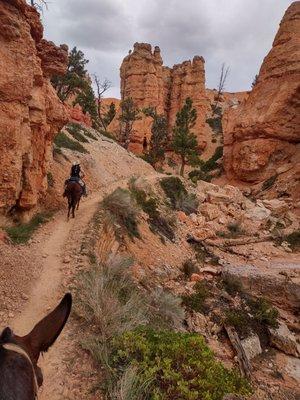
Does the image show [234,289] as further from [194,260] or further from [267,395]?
[267,395]

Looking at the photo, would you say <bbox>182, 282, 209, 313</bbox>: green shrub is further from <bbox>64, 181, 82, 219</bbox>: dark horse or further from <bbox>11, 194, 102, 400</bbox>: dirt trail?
<bbox>64, 181, 82, 219</bbox>: dark horse

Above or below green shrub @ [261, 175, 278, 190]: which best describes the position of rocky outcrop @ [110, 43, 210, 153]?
above

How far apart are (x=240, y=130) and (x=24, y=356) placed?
3246 cm

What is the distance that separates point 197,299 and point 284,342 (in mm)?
2885

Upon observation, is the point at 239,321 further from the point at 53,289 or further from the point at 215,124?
the point at 215,124

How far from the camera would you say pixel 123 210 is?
13.7m

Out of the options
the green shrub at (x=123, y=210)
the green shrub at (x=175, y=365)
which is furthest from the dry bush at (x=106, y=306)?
the green shrub at (x=123, y=210)

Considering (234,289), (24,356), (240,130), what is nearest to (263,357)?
(234,289)

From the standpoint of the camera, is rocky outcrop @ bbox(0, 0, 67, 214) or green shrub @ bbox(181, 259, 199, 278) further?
green shrub @ bbox(181, 259, 199, 278)

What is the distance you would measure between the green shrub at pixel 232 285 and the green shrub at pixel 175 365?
7248mm

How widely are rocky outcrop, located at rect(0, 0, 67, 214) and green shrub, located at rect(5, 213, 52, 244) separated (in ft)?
1.79

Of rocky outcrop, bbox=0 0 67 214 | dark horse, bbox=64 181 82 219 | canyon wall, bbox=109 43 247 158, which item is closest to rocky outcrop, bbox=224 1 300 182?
canyon wall, bbox=109 43 247 158

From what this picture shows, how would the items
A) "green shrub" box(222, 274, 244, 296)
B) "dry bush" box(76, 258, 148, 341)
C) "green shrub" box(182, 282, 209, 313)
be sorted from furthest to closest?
"green shrub" box(222, 274, 244, 296), "green shrub" box(182, 282, 209, 313), "dry bush" box(76, 258, 148, 341)

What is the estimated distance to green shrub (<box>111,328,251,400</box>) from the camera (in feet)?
15.6
